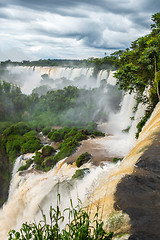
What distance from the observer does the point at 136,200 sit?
366cm

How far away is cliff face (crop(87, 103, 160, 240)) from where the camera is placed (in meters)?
2.94

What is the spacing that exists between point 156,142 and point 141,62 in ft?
31.9

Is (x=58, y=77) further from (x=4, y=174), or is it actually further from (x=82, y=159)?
(x=82, y=159)

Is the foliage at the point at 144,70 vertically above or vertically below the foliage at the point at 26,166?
above

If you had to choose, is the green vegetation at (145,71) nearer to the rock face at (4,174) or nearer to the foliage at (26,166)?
the foliage at (26,166)

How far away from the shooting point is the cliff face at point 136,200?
2.94 metres

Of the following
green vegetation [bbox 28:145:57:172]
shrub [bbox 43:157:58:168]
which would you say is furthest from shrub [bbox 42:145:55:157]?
shrub [bbox 43:157:58:168]

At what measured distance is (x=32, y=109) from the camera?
38531 millimetres

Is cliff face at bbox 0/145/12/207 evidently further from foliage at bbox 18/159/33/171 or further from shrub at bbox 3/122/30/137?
foliage at bbox 18/159/33/171

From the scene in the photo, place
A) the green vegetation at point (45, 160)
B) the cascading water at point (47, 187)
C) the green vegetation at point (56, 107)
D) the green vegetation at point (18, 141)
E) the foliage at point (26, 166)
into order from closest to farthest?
the cascading water at point (47, 187), the green vegetation at point (45, 160), the foliage at point (26, 166), the green vegetation at point (18, 141), the green vegetation at point (56, 107)

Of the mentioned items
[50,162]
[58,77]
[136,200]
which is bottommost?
[50,162]

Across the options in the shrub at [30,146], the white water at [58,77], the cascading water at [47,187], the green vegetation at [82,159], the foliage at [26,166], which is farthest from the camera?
the white water at [58,77]

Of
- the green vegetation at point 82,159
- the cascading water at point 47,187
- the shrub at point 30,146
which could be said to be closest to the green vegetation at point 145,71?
the cascading water at point 47,187

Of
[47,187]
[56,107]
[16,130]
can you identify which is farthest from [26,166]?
[56,107]
